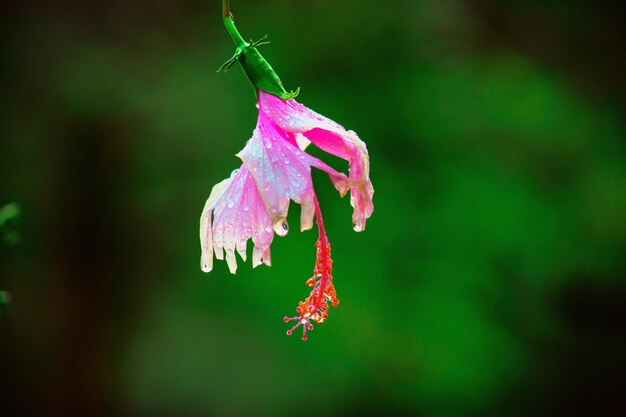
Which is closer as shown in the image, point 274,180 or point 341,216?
point 274,180

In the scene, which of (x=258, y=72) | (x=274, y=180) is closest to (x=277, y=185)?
(x=274, y=180)

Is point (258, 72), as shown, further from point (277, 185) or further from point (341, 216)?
point (341, 216)

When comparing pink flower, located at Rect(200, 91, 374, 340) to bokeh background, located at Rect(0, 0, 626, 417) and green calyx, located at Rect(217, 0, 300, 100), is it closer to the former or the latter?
green calyx, located at Rect(217, 0, 300, 100)

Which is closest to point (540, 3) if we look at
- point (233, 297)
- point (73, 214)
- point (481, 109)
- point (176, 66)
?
point (481, 109)

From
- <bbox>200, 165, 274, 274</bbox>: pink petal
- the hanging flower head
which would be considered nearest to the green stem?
the hanging flower head

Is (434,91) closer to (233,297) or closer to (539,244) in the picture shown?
(539,244)

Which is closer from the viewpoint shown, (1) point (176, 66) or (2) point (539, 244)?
(2) point (539, 244)
